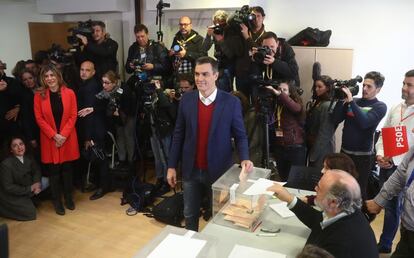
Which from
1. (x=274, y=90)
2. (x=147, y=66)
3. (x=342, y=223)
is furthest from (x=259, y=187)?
(x=147, y=66)

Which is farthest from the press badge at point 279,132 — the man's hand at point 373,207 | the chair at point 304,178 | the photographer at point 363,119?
the man's hand at point 373,207

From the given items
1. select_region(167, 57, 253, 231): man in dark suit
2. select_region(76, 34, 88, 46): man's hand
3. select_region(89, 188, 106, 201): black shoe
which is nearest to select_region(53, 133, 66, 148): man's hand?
select_region(89, 188, 106, 201): black shoe

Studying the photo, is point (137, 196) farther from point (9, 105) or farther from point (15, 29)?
point (15, 29)

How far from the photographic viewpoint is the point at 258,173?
2326 mm

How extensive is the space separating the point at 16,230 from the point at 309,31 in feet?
12.1

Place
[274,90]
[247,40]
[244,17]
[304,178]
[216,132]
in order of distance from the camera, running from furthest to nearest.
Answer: [247,40] → [244,17] → [274,90] → [304,178] → [216,132]

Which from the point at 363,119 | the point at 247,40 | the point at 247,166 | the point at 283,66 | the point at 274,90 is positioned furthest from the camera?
the point at 247,40

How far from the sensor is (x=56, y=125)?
3469mm

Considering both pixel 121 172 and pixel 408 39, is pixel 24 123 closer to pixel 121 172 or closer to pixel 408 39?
pixel 121 172

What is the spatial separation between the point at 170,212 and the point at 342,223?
81.1 inches

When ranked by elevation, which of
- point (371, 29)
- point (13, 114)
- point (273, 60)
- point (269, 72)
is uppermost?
point (371, 29)

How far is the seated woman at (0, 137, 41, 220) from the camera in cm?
339

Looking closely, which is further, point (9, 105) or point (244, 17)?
point (9, 105)

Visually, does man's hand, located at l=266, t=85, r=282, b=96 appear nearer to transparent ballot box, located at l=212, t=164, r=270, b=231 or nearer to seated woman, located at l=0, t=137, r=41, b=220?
transparent ballot box, located at l=212, t=164, r=270, b=231
